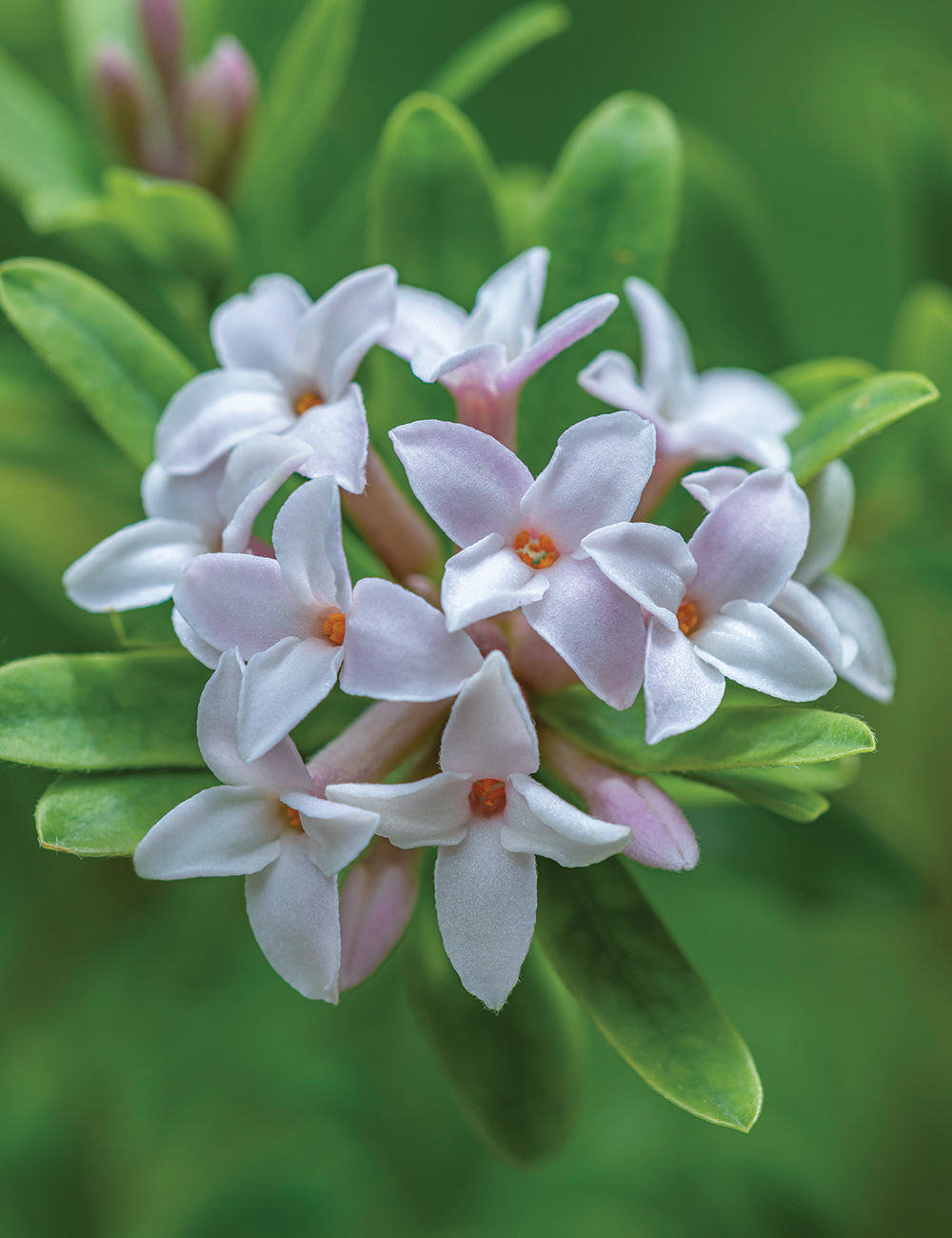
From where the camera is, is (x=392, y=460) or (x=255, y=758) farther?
(x=392, y=460)

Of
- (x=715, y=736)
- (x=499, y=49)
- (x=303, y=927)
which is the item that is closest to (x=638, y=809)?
(x=715, y=736)

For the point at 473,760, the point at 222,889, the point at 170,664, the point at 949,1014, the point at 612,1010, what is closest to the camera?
the point at 473,760

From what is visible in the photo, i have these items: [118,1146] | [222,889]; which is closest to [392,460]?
[222,889]

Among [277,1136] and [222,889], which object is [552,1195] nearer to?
[277,1136]

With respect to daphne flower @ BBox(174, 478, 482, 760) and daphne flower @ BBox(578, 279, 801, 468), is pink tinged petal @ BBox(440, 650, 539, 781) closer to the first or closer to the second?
daphne flower @ BBox(174, 478, 482, 760)

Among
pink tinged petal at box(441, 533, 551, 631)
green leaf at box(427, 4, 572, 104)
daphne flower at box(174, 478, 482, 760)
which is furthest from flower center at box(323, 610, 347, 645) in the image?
green leaf at box(427, 4, 572, 104)

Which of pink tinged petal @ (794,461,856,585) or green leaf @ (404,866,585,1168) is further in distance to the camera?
green leaf @ (404,866,585,1168)
